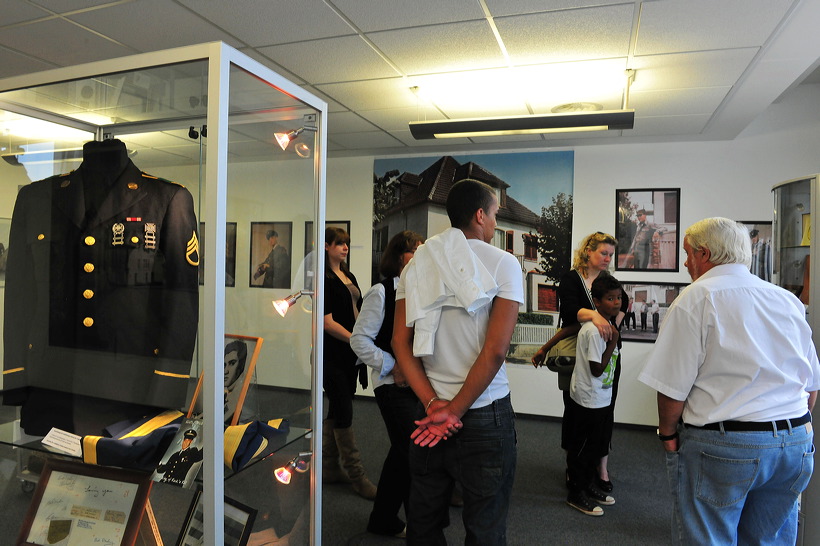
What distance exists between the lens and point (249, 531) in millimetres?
1607

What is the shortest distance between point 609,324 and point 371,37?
2.14m

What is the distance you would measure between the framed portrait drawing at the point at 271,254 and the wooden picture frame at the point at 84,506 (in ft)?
2.14

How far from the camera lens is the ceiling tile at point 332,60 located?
10.2ft

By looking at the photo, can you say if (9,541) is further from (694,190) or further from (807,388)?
(694,190)

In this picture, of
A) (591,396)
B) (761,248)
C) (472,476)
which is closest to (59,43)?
(472,476)

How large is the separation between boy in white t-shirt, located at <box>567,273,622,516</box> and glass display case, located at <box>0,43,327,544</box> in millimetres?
1842

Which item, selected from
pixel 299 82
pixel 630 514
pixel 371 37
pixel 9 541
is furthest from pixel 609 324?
pixel 9 541

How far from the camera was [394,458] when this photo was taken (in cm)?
267

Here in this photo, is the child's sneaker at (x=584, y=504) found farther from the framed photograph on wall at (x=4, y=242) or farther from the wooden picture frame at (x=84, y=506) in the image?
the framed photograph on wall at (x=4, y=242)

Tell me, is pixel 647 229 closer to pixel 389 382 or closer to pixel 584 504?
pixel 584 504

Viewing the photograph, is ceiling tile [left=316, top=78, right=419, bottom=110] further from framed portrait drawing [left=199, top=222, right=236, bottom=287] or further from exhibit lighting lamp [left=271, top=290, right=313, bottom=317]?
framed portrait drawing [left=199, top=222, right=236, bottom=287]

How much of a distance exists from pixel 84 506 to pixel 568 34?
3.00m

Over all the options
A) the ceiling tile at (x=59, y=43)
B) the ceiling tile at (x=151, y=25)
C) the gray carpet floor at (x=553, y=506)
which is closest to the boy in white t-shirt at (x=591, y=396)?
the gray carpet floor at (x=553, y=506)

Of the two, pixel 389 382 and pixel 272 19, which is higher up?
pixel 272 19
